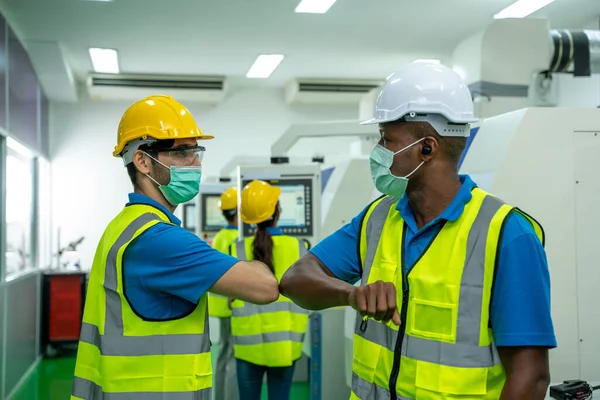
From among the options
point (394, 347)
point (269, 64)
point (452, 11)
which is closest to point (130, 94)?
point (269, 64)

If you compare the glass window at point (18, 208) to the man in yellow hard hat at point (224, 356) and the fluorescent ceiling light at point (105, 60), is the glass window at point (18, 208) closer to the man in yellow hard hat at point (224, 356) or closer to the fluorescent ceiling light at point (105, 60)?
the fluorescent ceiling light at point (105, 60)

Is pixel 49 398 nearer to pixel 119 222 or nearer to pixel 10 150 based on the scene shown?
pixel 10 150

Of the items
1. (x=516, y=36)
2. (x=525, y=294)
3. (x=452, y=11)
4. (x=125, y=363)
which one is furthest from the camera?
(x=452, y=11)

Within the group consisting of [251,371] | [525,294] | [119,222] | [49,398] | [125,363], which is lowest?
[49,398]

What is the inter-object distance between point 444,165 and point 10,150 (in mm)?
6072

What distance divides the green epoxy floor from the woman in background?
5.79 feet

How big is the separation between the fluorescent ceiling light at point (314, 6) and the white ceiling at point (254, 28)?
9 centimetres

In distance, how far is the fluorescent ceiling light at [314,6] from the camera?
239 inches

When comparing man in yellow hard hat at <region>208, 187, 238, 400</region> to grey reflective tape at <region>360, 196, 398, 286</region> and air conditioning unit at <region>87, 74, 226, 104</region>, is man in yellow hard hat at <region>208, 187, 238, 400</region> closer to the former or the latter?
grey reflective tape at <region>360, 196, 398, 286</region>

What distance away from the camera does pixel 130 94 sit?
972 cm

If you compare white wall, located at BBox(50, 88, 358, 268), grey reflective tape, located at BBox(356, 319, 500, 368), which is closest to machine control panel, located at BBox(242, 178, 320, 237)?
grey reflective tape, located at BBox(356, 319, 500, 368)

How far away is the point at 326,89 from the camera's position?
988cm

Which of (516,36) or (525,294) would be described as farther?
(516,36)

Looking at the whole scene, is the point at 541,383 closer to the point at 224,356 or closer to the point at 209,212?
the point at 224,356
